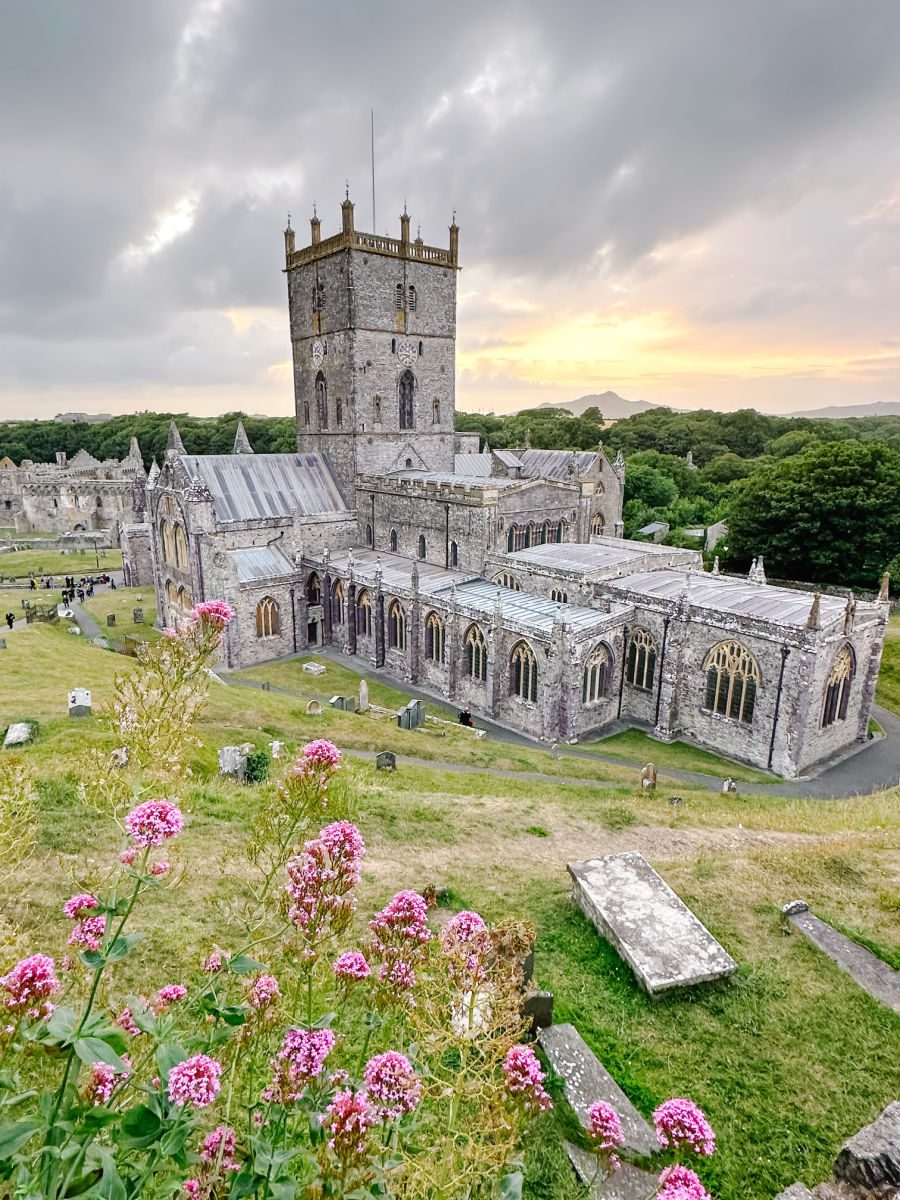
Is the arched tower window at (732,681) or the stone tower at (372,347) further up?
the stone tower at (372,347)

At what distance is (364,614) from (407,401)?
1428cm

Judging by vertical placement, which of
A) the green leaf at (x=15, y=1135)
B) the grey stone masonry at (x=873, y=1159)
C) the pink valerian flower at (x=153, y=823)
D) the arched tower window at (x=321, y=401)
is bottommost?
the grey stone masonry at (x=873, y=1159)

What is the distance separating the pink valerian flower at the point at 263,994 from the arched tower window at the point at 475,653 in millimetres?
24460

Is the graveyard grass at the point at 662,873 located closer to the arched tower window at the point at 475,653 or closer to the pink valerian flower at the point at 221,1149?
the pink valerian flower at the point at 221,1149

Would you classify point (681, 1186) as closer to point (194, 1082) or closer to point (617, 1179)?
point (194, 1082)

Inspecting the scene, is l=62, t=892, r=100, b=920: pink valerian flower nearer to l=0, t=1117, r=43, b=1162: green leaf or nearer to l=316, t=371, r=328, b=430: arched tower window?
l=0, t=1117, r=43, b=1162: green leaf

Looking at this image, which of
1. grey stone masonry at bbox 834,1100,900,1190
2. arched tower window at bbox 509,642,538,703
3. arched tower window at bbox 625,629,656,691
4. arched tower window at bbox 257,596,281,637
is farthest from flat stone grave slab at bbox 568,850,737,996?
arched tower window at bbox 257,596,281,637

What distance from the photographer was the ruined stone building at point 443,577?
2556 centimetres

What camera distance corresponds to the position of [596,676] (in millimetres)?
27734

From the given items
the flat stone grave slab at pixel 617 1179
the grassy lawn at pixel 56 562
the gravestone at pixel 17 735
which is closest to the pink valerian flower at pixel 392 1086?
the flat stone grave slab at pixel 617 1179

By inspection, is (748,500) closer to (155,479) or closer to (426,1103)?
(155,479)

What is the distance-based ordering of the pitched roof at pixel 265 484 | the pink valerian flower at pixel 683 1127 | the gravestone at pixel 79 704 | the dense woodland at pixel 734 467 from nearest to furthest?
the pink valerian flower at pixel 683 1127 → the gravestone at pixel 79 704 → the pitched roof at pixel 265 484 → the dense woodland at pixel 734 467

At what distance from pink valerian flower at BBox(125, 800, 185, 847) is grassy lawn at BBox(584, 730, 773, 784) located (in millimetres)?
22801

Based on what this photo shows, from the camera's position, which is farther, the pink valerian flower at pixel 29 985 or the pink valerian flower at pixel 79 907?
the pink valerian flower at pixel 79 907
